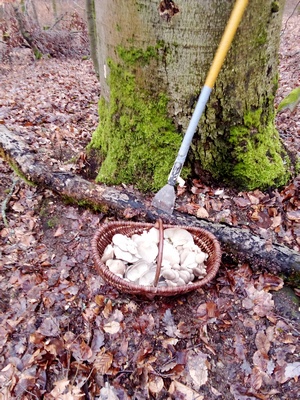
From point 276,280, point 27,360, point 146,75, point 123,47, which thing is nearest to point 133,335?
point 27,360

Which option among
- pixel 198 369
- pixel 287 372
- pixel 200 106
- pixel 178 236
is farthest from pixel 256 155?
pixel 198 369

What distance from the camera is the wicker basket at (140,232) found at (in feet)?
7.16

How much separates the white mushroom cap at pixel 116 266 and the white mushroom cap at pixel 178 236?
0.48 m

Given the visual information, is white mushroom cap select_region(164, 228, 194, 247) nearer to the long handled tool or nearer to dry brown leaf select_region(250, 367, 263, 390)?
the long handled tool

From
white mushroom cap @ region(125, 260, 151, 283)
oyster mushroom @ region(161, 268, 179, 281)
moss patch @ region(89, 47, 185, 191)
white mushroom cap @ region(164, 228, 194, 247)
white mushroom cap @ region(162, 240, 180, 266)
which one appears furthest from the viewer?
moss patch @ region(89, 47, 185, 191)

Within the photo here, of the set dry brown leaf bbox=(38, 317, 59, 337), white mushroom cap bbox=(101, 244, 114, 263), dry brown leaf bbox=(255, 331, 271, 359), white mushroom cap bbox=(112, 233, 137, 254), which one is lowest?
dry brown leaf bbox=(38, 317, 59, 337)

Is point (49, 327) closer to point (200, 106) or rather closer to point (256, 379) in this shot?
point (256, 379)

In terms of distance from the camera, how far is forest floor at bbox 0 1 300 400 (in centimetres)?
213

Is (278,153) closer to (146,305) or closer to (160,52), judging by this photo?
(160,52)

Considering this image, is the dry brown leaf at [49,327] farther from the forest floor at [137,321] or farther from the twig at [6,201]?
the twig at [6,201]

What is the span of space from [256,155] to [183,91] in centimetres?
98

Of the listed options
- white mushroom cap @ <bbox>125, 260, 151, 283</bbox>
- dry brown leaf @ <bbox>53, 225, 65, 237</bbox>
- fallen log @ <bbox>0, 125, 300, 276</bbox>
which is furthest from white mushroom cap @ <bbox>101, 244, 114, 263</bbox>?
dry brown leaf @ <bbox>53, 225, 65, 237</bbox>

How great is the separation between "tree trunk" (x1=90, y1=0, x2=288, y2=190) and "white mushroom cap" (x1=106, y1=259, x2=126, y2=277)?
98cm

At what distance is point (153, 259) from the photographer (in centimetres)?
253
